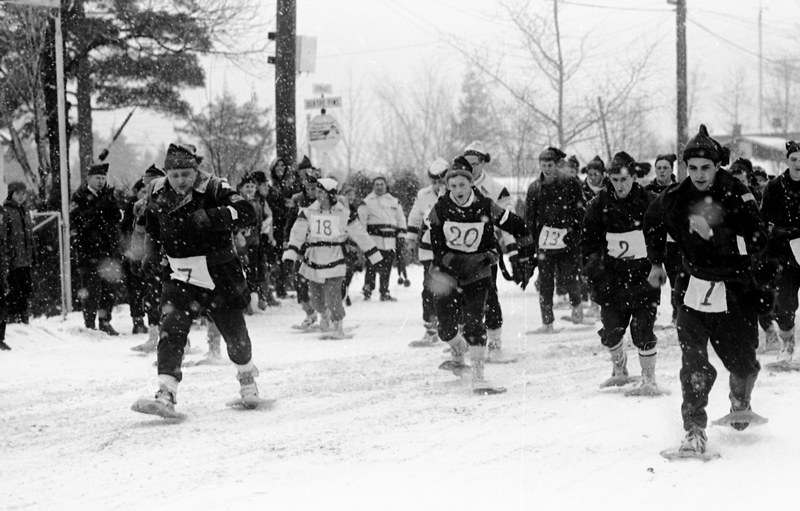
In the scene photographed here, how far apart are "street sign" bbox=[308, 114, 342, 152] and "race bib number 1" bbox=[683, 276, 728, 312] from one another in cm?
987

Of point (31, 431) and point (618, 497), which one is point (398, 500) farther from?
point (31, 431)

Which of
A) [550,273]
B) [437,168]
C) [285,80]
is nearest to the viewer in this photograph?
[437,168]

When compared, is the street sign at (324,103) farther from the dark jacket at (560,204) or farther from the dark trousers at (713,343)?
the dark trousers at (713,343)

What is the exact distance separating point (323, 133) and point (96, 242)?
4.47 m

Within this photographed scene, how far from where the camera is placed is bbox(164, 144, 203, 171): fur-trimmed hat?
284 inches

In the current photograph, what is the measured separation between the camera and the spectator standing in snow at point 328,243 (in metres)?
11.7

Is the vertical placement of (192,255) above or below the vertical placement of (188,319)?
above

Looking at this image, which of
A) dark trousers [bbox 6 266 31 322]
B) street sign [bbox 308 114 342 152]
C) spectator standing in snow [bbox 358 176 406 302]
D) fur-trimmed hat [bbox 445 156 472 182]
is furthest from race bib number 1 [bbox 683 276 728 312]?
spectator standing in snow [bbox 358 176 406 302]

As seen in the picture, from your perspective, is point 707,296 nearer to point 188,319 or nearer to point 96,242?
point 188,319

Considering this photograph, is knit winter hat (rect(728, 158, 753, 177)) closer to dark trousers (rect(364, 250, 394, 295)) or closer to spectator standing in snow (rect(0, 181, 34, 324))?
dark trousers (rect(364, 250, 394, 295))

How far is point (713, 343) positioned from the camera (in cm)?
623

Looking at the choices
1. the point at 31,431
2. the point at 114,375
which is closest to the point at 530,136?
the point at 114,375

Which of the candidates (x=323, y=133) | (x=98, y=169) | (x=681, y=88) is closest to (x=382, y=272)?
(x=323, y=133)

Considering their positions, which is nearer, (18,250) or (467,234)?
(467,234)
